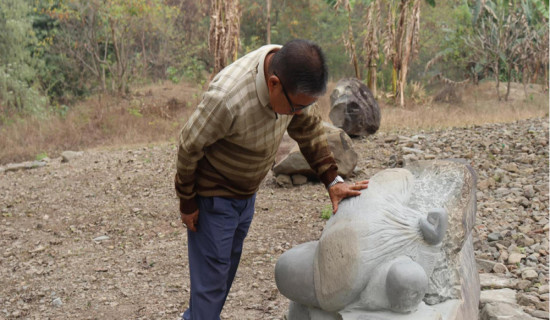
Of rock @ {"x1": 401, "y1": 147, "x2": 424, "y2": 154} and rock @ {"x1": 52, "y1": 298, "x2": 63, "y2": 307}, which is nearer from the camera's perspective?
rock @ {"x1": 52, "y1": 298, "x2": 63, "y2": 307}

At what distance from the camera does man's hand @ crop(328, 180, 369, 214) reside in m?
2.38

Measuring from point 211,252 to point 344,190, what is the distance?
0.72 m

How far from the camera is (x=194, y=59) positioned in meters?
19.2

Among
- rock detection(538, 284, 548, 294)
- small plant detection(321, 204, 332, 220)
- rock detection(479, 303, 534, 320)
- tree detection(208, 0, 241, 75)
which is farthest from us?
tree detection(208, 0, 241, 75)

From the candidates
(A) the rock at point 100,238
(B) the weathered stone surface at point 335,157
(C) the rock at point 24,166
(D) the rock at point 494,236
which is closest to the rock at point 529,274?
(D) the rock at point 494,236

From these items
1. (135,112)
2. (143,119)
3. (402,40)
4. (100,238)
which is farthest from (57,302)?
(402,40)

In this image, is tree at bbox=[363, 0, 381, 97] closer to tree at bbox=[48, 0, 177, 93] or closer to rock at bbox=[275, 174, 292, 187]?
tree at bbox=[48, 0, 177, 93]

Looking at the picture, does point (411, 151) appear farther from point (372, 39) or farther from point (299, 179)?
point (372, 39)

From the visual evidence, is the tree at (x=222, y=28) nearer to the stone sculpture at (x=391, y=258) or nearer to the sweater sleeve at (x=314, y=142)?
the sweater sleeve at (x=314, y=142)

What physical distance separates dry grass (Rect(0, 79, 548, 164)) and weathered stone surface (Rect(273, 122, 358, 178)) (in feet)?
10.5

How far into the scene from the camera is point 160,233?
5.41m

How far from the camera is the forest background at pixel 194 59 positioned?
11.9 meters

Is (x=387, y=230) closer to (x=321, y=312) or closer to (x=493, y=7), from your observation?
(x=321, y=312)

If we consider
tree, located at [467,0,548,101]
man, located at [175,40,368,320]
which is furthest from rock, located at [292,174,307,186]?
tree, located at [467,0,548,101]
